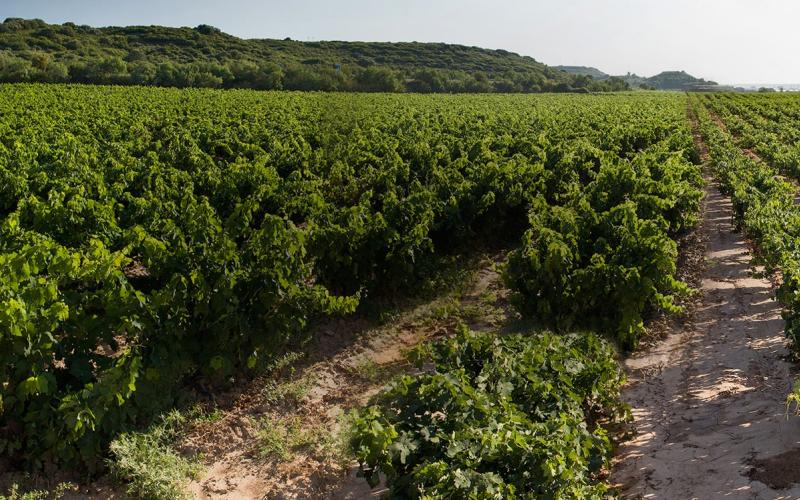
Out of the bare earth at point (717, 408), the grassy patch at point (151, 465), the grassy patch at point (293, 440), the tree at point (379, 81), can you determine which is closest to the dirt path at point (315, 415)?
the grassy patch at point (293, 440)

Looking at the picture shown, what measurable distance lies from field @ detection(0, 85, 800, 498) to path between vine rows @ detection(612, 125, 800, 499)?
0.40 meters

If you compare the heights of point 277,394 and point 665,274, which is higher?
point 665,274

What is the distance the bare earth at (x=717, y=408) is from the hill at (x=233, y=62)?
66675 mm

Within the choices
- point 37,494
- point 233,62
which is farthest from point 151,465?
point 233,62

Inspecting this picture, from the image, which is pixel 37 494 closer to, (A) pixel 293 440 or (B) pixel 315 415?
(A) pixel 293 440

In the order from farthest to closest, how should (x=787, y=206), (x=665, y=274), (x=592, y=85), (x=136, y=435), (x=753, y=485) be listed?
(x=592, y=85) → (x=787, y=206) → (x=665, y=274) → (x=136, y=435) → (x=753, y=485)

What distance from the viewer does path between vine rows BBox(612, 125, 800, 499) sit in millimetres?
5457

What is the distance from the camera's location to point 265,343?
7109 mm

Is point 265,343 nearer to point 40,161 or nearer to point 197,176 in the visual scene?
point 197,176

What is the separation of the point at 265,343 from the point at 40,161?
1020 centimetres

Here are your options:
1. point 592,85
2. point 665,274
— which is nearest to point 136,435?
point 665,274

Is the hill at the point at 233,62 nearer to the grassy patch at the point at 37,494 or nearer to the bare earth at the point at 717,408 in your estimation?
the bare earth at the point at 717,408

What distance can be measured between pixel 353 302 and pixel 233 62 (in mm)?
84410

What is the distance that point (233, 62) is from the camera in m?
83.8
